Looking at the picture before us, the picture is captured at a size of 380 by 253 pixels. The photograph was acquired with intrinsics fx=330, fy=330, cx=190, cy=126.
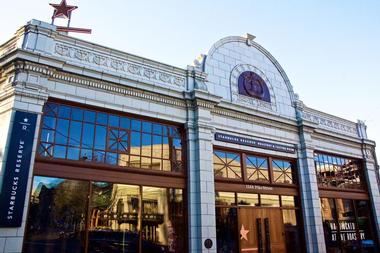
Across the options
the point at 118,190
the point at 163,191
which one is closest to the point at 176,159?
the point at 163,191

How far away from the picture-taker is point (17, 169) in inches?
310

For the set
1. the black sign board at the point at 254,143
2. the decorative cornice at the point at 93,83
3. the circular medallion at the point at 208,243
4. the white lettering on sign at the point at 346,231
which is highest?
the decorative cornice at the point at 93,83

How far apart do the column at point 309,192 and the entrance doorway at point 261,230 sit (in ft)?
4.37

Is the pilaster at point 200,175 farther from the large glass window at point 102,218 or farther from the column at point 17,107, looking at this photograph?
the column at point 17,107

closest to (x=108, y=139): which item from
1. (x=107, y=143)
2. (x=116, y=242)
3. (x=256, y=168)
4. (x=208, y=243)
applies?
(x=107, y=143)

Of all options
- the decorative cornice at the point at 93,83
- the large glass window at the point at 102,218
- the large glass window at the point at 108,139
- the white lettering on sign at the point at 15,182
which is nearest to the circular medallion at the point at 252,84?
the decorative cornice at the point at 93,83

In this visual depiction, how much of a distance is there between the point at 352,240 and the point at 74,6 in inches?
565

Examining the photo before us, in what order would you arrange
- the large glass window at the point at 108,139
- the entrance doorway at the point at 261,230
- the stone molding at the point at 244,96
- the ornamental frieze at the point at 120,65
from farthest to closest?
the stone molding at the point at 244,96 → the entrance doorway at the point at 261,230 → the ornamental frieze at the point at 120,65 → the large glass window at the point at 108,139

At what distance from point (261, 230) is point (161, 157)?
443 cm

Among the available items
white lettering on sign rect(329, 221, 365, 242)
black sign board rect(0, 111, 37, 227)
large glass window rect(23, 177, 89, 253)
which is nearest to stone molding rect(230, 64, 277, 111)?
white lettering on sign rect(329, 221, 365, 242)

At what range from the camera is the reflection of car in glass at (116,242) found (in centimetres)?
869

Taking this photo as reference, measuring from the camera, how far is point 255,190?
39.4 feet

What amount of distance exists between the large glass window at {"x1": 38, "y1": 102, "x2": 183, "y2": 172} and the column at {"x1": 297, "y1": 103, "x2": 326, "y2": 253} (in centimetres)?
561

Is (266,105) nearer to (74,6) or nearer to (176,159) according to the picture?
(176,159)
